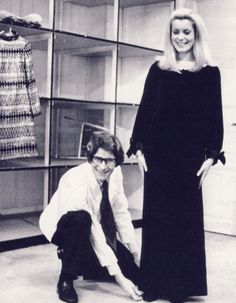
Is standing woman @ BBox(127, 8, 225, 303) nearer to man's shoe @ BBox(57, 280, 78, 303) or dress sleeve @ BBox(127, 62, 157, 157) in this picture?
dress sleeve @ BBox(127, 62, 157, 157)

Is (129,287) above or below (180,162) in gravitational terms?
below

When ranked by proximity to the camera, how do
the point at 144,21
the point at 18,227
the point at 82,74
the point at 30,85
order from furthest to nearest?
the point at 82,74
the point at 144,21
the point at 18,227
the point at 30,85

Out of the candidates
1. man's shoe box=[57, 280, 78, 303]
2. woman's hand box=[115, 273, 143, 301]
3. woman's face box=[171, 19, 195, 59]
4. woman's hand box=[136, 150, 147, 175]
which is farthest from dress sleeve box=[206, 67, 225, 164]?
man's shoe box=[57, 280, 78, 303]

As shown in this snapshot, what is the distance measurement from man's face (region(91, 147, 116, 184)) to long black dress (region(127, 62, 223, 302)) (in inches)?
8.0

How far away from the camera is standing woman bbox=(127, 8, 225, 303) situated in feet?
7.39

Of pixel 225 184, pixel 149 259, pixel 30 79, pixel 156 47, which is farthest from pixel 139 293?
pixel 156 47

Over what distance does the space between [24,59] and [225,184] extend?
1725 mm

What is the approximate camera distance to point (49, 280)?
2.55 metres

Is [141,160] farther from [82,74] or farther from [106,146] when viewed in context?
[82,74]

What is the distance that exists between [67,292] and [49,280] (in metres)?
0.32

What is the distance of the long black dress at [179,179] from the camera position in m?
2.26

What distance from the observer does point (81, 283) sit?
99.0 inches

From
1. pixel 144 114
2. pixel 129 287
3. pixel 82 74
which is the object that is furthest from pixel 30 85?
pixel 129 287

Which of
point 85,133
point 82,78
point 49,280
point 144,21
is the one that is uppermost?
point 144,21
